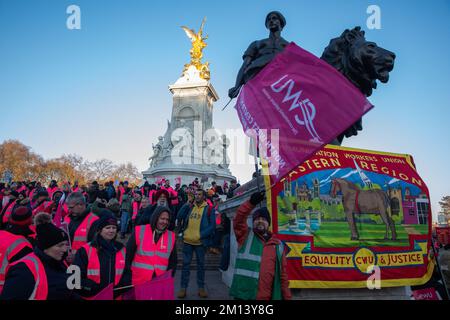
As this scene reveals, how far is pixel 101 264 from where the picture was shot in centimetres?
317

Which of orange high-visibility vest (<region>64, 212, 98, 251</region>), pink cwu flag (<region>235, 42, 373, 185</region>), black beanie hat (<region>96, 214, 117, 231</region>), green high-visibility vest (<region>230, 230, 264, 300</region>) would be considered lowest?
green high-visibility vest (<region>230, 230, 264, 300</region>)

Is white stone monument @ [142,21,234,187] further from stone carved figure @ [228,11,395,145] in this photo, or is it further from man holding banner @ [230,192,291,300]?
man holding banner @ [230,192,291,300]

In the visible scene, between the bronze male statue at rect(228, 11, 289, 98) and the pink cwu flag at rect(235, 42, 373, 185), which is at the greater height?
the bronze male statue at rect(228, 11, 289, 98)

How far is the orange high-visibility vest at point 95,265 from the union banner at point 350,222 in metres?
2.23

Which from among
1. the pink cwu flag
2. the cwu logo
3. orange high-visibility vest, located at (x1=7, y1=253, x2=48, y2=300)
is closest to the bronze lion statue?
the pink cwu flag

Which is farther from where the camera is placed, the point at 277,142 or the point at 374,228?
the point at 374,228

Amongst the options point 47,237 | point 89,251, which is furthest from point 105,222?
point 47,237

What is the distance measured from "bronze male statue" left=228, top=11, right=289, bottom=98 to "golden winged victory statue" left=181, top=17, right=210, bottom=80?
28.3m

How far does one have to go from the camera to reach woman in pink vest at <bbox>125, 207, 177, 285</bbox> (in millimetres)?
3465

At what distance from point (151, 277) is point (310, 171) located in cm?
297
